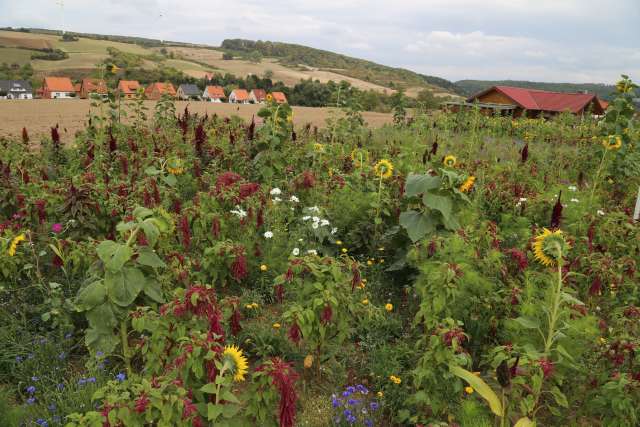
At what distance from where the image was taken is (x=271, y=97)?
722 cm

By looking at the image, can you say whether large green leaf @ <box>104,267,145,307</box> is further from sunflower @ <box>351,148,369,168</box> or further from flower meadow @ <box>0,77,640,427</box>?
sunflower @ <box>351,148,369,168</box>

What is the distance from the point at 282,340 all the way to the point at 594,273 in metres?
2.56

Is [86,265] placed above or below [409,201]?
below

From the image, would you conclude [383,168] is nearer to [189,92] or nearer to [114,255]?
[114,255]

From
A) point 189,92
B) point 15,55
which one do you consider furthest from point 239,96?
point 15,55

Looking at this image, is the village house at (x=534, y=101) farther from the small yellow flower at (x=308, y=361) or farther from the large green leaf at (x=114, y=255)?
the large green leaf at (x=114, y=255)

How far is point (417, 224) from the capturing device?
13.1ft

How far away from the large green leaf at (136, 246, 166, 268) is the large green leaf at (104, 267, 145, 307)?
0.38 ft

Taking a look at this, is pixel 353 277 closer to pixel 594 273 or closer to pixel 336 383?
pixel 336 383

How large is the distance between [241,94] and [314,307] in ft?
151

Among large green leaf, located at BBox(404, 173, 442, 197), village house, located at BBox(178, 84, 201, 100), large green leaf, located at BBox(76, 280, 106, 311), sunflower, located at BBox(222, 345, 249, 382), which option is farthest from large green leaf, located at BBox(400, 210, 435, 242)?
village house, located at BBox(178, 84, 201, 100)

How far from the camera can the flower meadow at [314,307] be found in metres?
2.38

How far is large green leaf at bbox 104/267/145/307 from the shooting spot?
2.64 metres

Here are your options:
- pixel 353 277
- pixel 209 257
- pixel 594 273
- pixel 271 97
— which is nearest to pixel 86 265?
pixel 209 257
